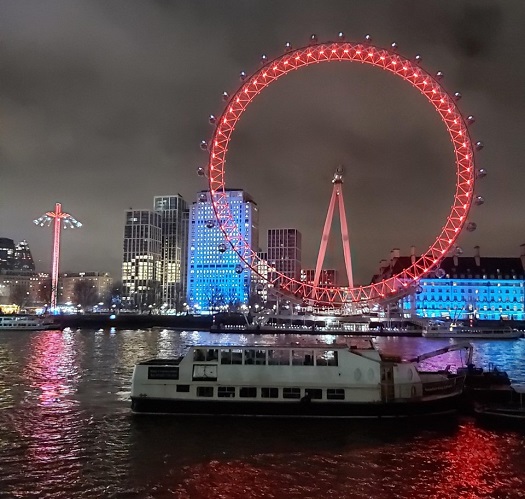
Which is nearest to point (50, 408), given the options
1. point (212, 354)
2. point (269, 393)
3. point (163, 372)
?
point (163, 372)

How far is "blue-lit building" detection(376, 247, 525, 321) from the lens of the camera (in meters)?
122

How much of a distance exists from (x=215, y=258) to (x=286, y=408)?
15655 centimetres

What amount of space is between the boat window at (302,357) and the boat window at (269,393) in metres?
1.33

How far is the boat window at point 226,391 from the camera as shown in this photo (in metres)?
24.2

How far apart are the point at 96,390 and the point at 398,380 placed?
16.1m

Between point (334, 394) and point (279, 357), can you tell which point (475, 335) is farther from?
point (279, 357)

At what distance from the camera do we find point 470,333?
89688 millimetres

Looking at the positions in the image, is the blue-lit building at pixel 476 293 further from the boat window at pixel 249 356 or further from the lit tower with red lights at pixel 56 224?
the boat window at pixel 249 356

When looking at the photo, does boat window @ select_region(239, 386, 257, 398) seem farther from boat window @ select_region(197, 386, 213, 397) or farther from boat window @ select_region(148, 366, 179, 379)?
boat window @ select_region(148, 366, 179, 379)

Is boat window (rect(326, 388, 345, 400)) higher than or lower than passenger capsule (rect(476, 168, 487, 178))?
lower

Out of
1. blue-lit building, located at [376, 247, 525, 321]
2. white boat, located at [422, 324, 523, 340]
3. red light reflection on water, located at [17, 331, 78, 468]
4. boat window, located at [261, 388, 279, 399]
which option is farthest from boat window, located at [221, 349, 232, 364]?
blue-lit building, located at [376, 247, 525, 321]

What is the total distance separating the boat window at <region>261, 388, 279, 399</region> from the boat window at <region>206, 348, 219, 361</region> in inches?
94.1

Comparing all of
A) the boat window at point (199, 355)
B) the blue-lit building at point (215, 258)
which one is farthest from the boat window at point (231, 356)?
the blue-lit building at point (215, 258)

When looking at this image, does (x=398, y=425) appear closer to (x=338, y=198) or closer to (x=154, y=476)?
(x=154, y=476)
